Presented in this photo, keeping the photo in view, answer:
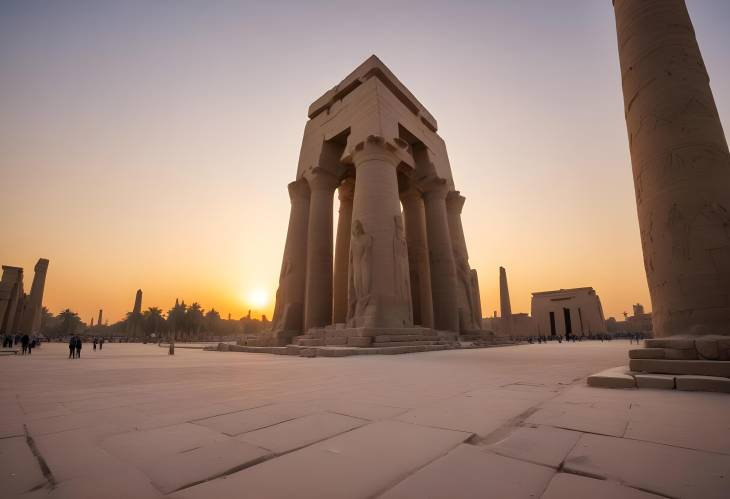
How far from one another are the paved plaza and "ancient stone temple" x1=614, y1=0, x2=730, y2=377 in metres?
1.15

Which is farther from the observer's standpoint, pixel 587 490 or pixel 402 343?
pixel 402 343

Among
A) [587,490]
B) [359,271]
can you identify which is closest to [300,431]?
[587,490]

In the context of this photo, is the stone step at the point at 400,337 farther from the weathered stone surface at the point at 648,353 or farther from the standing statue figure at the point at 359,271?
the weathered stone surface at the point at 648,353

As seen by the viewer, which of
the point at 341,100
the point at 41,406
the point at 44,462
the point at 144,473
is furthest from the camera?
the point at 341,100

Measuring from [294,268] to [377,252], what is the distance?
6.46 metres

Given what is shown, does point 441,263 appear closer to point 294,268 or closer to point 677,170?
point 294,268

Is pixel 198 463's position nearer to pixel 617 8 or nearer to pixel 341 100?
pixel 617 8

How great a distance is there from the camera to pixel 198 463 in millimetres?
1692

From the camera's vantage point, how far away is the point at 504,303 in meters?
37.9

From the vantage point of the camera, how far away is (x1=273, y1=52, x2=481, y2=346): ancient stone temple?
50.1 feet

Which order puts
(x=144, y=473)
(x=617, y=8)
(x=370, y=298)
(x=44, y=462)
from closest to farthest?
(x=144, y=473) → (x=44, y=462) → (x=617, y=8) → (x=370, y=298)

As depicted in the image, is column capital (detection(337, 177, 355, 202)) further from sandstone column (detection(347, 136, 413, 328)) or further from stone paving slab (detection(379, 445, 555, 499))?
stone paving slab (detection(379, 445, 555, 499))

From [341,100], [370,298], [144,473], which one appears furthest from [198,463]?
[341,100]

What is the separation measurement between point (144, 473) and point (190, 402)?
6.11ft
